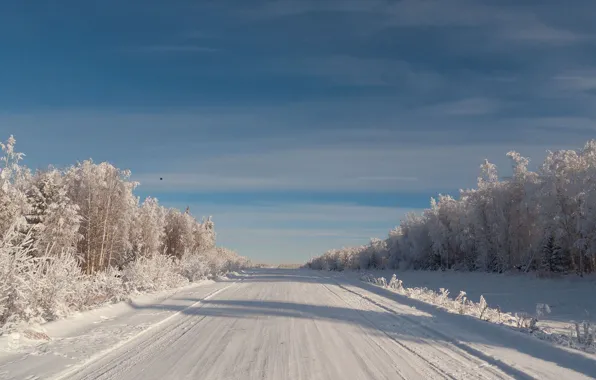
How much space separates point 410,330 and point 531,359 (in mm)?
3689

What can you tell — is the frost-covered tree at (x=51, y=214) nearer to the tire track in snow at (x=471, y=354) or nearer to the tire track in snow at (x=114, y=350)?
the tire track in snow at (x=114, y=350)

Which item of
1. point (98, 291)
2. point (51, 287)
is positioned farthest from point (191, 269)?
point (51, 287)

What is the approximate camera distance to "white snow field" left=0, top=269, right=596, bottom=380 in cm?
745

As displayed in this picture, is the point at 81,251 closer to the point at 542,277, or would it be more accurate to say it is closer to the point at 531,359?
the point at 542,277

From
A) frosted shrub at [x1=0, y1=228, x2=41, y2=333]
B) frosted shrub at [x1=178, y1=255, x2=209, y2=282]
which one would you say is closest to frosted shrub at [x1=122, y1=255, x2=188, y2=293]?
frosted shrub at [x1=178, y1=255, x2=209, y2=282]

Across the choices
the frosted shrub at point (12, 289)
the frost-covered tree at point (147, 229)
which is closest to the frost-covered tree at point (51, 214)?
the frost-covered tree at point (147, 229)

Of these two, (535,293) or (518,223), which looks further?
(518,223)

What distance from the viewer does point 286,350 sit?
9.24 meters

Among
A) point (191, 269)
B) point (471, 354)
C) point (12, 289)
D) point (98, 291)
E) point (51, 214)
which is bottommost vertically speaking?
point (471, 354)

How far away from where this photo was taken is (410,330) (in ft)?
39.6

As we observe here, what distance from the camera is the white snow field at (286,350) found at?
7.45 metres

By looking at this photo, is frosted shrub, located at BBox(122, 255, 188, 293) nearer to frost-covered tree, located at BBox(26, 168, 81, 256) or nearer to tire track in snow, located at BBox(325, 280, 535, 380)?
frost-covered tree, located at BBox(26, 168, 81, 256)

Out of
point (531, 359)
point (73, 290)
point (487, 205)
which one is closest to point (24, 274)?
point (73, 290)

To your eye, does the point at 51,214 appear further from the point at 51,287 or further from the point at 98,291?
the point at 51,287
